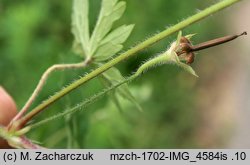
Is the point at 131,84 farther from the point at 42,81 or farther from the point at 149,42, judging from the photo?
the point at 149,42

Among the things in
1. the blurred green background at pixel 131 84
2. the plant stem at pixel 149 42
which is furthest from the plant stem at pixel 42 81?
the blurred green background at pixel 131 84

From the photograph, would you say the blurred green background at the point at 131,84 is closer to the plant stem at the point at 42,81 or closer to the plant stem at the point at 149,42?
the plant stem at the point at 42,81

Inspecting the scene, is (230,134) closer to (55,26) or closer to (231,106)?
(231,106)

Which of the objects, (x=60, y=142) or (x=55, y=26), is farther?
(x=55, y=26)

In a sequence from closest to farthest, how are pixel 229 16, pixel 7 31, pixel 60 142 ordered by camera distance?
1. pixel 60 142
2. pixel 7 31
3. pixel 229 16

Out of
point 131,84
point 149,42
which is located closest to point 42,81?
point 149,42

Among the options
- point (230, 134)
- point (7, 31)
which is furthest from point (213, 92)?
point (7, 31)

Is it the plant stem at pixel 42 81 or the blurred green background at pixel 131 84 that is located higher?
the blurred green background at pixel 131 84

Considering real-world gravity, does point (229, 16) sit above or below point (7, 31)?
above
